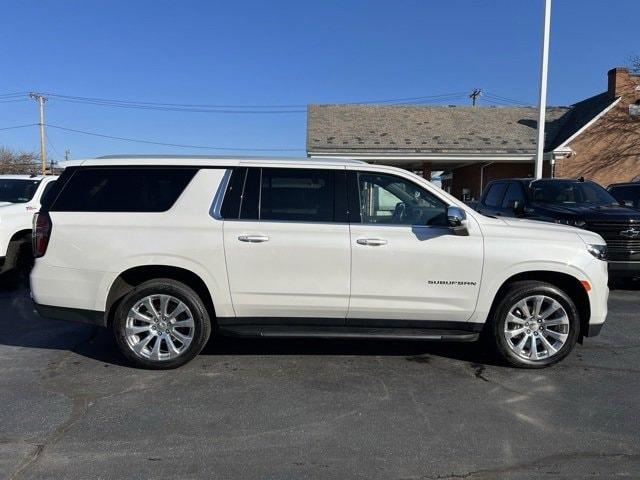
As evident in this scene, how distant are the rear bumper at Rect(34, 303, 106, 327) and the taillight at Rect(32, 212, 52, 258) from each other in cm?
49

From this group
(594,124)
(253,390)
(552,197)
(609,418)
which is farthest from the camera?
(594,124)

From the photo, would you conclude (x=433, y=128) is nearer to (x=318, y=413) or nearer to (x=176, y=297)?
(x=176, y=297)

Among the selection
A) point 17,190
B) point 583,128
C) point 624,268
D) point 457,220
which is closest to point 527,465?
point 457,220

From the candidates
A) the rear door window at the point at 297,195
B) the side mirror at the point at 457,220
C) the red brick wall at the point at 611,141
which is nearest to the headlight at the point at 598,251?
the side mirror at the point at 457,220

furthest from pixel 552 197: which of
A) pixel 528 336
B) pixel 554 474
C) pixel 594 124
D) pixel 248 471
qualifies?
pixel 594 124

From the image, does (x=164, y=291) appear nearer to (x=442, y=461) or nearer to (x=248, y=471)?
(x=248, y=471)

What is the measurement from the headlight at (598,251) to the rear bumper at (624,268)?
11.8 feet

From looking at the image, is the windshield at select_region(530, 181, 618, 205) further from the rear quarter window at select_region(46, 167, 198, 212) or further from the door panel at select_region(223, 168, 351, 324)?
the rear quarter window at select_region(46, 167, 198, 212)

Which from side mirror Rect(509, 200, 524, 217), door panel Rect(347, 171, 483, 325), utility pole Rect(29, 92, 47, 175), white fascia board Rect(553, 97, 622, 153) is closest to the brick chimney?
white fascia board Rect(553, 97, 622, 153)

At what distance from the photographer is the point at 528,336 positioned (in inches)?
187

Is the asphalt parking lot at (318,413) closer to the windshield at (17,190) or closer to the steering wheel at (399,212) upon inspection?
the steering wheel at (399,212)

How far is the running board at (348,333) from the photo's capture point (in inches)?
184

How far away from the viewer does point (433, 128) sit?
22.3 metres

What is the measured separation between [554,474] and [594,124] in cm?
2143
